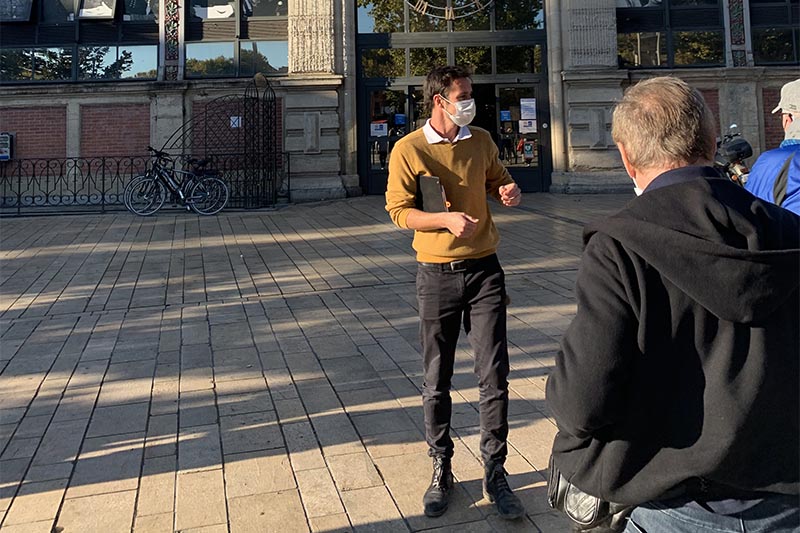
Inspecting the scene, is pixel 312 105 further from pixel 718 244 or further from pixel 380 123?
pixel 718 244

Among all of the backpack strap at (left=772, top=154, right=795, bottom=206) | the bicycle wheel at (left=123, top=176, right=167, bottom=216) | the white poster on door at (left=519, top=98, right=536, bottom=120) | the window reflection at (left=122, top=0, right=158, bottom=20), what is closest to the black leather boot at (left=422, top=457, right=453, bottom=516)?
the backpack strap at (left=772, top=154, right=795, bottom=206)

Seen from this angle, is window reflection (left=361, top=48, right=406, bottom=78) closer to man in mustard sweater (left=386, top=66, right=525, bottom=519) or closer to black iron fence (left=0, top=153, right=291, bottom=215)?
black iron fence (left=0, top=153, right=291, bottom=215)

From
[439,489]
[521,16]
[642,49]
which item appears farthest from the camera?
[521,16]

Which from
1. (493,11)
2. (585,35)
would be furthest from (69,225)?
(585,35)

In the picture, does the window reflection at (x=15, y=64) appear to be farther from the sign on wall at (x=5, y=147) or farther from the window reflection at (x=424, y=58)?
the window reflection at (x=424, y=58)

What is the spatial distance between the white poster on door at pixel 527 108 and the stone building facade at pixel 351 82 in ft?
0.18

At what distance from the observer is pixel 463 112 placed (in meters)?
2.82

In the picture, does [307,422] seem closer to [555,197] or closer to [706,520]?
[706,520]

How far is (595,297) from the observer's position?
4.46ft

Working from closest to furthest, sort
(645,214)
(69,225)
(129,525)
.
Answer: (645,214)
(129,525)
(69,225)

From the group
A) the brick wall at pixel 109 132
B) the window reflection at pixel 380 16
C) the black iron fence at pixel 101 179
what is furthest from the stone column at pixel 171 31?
the window reflection at pixel 380 16

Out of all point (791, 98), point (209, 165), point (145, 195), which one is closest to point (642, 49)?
point (209, 165)

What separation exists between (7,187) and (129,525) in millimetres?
15309

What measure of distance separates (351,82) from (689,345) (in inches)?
592
